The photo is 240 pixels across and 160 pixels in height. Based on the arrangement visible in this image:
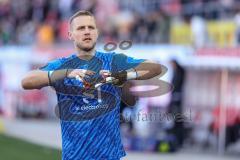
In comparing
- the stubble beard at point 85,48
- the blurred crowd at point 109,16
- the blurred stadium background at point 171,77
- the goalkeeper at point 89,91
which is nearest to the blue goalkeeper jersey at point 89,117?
the goalkeeper at point 89,91

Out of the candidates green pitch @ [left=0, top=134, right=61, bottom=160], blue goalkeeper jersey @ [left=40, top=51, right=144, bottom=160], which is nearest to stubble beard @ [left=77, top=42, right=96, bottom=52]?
blue goalkeeper jersey @ [left=40, top=51, right=144, bottom=160]

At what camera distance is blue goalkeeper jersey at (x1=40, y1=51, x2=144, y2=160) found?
5.79m

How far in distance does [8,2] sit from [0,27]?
62.2 inches

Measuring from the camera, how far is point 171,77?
15.0m

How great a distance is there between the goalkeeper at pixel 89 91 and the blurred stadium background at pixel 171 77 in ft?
17.5

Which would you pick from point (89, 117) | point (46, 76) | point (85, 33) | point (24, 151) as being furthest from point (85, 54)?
point (24, 151)

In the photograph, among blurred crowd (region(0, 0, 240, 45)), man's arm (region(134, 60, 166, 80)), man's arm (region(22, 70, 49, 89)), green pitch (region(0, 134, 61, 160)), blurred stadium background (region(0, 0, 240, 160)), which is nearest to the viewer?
man's arm (region(22, 70, 49, 89))

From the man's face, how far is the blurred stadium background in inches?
221

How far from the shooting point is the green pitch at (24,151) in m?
13.1

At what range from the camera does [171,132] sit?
49.3 feet

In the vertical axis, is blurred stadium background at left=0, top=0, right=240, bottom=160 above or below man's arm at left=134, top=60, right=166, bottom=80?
below

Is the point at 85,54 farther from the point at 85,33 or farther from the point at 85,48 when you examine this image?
the point at 85,33

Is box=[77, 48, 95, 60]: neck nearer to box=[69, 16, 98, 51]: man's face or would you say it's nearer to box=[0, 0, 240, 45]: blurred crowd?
box=[69, 16, 98, 51]: man's face

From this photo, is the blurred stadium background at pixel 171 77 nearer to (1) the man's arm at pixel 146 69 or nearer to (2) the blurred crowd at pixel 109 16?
(2) the blurred crowd at pixel 109 16
